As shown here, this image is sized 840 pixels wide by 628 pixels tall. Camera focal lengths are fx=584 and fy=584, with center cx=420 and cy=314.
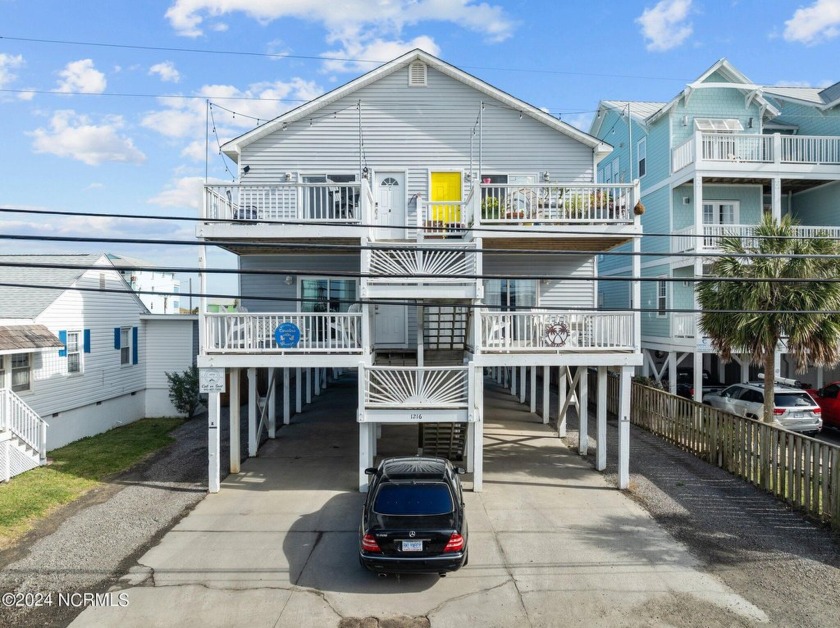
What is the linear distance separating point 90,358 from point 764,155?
83.1 ft

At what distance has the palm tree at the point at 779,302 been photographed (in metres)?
12.3

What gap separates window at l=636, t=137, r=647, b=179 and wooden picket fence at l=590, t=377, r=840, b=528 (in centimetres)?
1146

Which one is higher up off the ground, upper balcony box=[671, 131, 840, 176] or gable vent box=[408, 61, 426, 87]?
gable vent box=[408, 61, 426, 87]

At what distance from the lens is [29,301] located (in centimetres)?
1720

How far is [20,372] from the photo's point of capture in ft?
52.1

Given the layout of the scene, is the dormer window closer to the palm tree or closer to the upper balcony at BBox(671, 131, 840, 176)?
the upper balcony at BBox(671, 131, 840, 176)

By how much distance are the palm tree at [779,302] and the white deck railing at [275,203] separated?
8346 mm

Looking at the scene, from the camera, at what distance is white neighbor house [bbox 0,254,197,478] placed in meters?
14.7

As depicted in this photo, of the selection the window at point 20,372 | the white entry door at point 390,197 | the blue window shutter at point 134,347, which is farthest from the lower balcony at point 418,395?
the blue window shutter at point 134,347

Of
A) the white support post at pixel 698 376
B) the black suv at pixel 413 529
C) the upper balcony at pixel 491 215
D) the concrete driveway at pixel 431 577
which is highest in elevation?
the upper balcony at pixel 491 215

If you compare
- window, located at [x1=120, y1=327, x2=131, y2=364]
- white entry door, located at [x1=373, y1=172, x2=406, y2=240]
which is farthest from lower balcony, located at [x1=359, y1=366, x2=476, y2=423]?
window, located at [x1=120, y1=327, x2=131, y2=364]

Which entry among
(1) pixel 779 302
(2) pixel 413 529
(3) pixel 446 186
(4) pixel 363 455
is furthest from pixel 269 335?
(1) pixel 779 302

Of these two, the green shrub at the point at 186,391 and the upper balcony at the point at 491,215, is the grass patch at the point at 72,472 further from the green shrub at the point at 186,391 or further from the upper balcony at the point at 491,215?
the upper balcony at the point at 491,215

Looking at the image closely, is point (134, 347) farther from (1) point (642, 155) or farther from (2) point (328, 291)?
(1) point (642, 155)
